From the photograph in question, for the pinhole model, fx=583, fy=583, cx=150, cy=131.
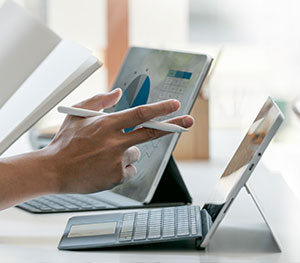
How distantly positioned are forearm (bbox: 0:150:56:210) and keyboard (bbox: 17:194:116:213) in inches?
8.0

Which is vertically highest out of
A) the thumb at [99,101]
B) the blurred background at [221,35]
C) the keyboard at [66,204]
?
the thumb at [99,101]

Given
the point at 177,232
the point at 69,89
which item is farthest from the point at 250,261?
the point at 69,89

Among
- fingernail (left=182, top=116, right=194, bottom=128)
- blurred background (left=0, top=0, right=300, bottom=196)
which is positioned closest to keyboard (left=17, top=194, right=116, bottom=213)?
fingernail (left=182, top=116, right=194, bottom=128)

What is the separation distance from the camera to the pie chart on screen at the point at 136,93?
42.8 inches

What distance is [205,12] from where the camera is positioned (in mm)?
3465

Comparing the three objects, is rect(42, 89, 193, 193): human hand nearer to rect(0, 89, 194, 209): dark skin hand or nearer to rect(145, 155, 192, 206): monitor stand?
rect(0, 89, 194, 209): dark skin hand

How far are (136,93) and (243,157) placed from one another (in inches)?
15.5

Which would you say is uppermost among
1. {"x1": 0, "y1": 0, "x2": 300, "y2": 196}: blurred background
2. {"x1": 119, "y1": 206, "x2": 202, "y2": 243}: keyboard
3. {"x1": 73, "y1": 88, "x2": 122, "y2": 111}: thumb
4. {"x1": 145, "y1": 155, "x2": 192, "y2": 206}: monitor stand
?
{"x1": 73, "y1": 88, "x2": 122, "y2": 111}: thumb

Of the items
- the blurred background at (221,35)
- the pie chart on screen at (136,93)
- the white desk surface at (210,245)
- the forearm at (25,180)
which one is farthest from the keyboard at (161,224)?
the blurred background at (221,35)

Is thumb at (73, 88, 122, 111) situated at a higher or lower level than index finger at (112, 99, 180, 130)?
lower

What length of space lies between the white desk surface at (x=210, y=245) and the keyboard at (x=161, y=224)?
0.02 m

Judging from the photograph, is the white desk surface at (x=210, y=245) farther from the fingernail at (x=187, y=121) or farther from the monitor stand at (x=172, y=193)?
the fingernail at (x=187, y=121)

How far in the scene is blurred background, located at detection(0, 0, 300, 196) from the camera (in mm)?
3395

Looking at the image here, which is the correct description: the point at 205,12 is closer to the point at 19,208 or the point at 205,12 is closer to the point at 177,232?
the point at 19,208
